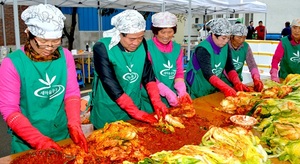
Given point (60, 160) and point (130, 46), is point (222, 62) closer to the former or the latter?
point (130, 46)

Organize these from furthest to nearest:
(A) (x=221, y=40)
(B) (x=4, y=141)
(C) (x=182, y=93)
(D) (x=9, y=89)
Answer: (B) (x=4, y=141)
(A) (x=221, y=40)
(C) (x=182, y=93)
(D) (x=9, y=89)

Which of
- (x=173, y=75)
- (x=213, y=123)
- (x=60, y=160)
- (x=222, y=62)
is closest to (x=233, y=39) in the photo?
(x=222, y=62)

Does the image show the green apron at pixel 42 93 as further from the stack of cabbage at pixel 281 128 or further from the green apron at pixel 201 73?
the green apron at pixel 201 73

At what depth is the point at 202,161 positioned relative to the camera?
5.21ft

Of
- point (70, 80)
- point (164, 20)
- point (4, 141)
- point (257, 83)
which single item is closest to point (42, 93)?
point (70, 80)

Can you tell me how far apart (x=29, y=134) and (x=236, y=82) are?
9.09ft

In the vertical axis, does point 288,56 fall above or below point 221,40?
below

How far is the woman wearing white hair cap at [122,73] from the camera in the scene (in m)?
2.63

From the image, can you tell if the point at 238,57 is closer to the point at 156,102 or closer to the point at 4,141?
the point at 156,102

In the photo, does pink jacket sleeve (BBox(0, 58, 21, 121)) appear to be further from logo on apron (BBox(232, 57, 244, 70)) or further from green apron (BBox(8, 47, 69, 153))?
logo on apron (BBox(232, 57, 244, 70))

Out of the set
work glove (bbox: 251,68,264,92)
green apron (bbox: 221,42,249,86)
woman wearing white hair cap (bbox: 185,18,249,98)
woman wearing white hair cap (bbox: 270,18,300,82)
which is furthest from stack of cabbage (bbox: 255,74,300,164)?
woman wearing white hair cap (bbox: 270,18,300,82)

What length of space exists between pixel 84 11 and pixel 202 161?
12657 millimetres

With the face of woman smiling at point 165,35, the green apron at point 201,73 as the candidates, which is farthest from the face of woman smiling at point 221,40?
the face of woman smiling at point 165,35

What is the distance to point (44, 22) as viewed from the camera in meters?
2.05
